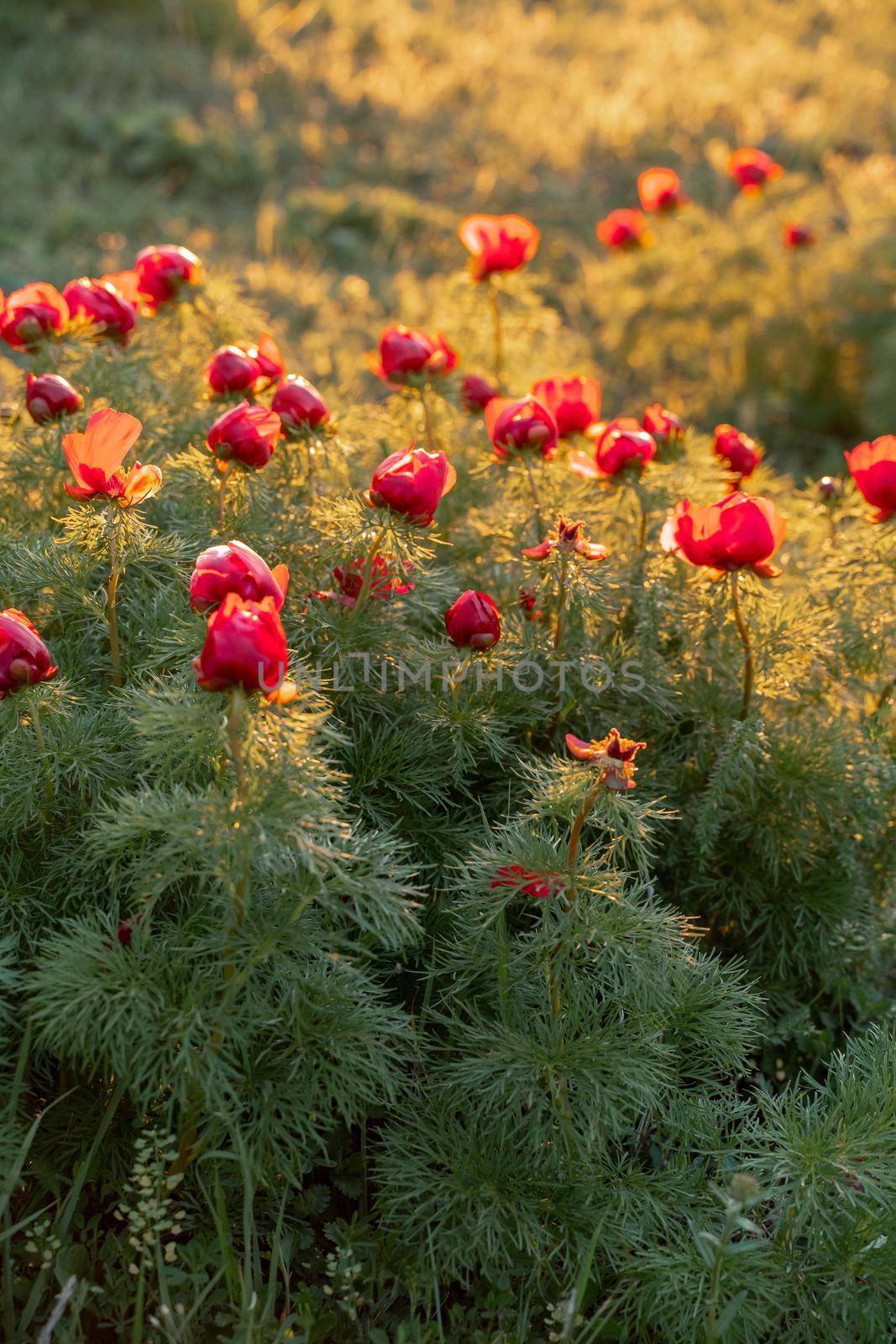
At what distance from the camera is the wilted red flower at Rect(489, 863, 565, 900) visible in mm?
1330

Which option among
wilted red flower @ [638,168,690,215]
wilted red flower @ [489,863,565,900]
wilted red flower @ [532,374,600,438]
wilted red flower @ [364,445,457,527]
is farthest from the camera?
wilted red flower @ [638,168,690,215]

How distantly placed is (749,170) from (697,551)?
2.45 metres

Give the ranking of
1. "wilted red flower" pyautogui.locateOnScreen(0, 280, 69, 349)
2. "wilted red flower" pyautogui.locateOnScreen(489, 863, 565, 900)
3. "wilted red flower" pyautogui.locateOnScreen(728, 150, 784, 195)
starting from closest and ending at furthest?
"wilted red flower" pyautogui.locateOnScreen(489, 863, 565, 900) → "wilted red flower" pyautogui.locateOnScreen(0, 280, 69, 349) → "wilted red flower" pyautogui.locateOnScreen(728, 150, 784, 195)

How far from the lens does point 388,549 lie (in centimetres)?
150

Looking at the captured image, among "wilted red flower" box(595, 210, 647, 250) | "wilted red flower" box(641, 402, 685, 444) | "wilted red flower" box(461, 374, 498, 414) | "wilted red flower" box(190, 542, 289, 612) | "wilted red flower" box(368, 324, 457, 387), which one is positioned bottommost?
"wilted red flower" box(595, 210, 647, 250)

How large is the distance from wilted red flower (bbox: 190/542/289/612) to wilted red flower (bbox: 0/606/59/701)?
0.22m

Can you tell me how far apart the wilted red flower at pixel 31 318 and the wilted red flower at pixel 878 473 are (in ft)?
4.10

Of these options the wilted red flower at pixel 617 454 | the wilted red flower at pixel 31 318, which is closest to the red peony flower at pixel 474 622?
the wilted red flower at pixel 617 454

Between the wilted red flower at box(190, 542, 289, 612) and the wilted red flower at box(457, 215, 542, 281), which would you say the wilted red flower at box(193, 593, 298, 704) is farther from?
the wilted red flower at box(457, 215, 542, 281)

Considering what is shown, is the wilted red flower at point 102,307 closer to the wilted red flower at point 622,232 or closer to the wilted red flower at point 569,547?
the wilted red flower at point 569,547

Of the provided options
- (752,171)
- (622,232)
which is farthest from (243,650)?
(752,171)

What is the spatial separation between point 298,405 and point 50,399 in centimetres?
36

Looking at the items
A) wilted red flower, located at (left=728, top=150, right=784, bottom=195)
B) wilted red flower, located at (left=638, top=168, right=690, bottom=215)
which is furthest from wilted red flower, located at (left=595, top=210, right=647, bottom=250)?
wilted red flower, located at (left=728, top=150, right=784, bottom=195)

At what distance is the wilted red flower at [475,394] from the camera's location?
2.09 m
